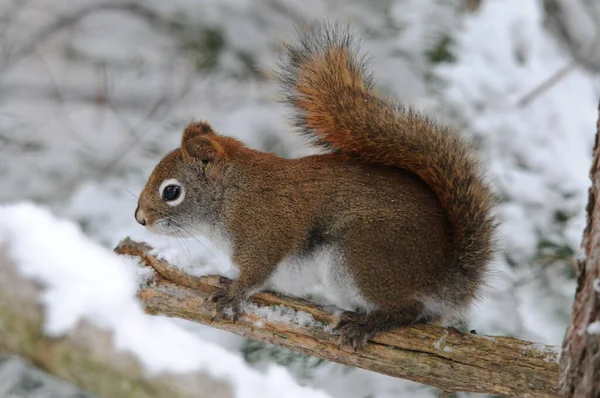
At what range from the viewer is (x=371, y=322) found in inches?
74.1

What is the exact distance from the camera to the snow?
1770 millimetres

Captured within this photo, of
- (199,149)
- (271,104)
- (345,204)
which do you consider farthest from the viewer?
(271,104)

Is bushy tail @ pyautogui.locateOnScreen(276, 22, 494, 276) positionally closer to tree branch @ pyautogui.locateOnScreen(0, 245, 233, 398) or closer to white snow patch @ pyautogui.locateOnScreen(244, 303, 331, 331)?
white snow patch @ pyautogui.locateOnScreen(244, 303, 331, 331)

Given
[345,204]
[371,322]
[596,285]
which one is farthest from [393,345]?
[596,285]

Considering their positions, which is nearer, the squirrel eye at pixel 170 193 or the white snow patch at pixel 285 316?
the white snow patch at pixel 285 316

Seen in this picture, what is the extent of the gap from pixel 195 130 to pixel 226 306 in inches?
22.6

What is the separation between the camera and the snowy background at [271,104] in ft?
8.63

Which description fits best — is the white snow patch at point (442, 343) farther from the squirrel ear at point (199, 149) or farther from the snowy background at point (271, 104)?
the squirrel ear at point (199, 149)

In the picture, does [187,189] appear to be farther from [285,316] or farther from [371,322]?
[371,322]

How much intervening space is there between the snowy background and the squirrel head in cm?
13

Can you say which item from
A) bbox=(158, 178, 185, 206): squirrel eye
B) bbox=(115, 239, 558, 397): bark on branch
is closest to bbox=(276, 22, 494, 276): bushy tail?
bbox=(115, 239, 558, 397): bark on branch

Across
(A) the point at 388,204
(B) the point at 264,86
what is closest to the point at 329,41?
(A) the point at 388,204

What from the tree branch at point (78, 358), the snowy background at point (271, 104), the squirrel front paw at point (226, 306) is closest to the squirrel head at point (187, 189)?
the snowy background at point (271, 104)

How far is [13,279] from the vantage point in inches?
69.3
